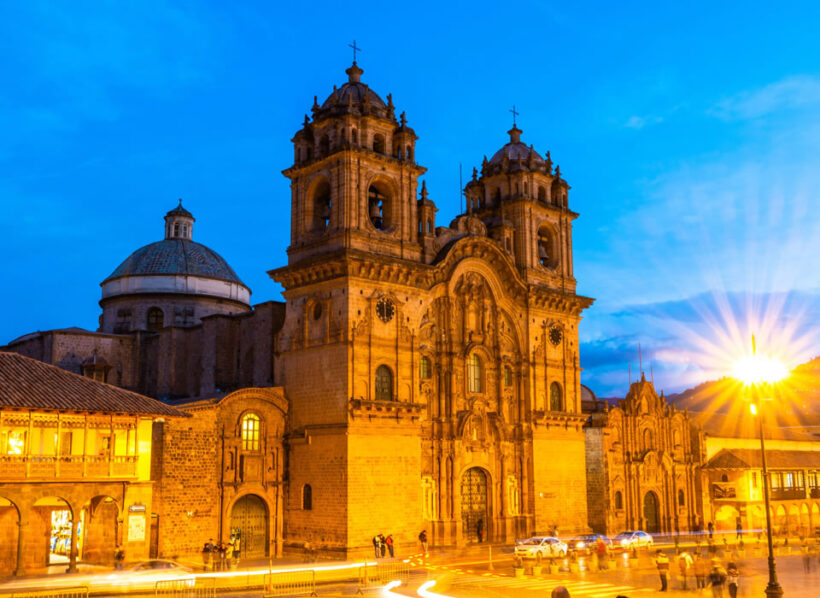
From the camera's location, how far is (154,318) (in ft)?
203

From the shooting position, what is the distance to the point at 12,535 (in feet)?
127

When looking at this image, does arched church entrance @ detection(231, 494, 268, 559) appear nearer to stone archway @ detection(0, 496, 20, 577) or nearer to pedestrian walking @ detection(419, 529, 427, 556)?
pedestrian walking @ detection(419, 529, 427, 556)

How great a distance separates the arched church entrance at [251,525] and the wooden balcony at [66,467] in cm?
662

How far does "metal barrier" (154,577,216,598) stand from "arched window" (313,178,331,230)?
77.4 feet

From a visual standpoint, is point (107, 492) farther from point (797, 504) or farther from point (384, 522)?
point (797, 504)

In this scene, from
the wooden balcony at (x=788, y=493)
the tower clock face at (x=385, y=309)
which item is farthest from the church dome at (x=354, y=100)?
the wooden balcony at (x=788, y=493)

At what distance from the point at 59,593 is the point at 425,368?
2556 centimetres

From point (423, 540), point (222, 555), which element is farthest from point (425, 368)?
point (222, 555)

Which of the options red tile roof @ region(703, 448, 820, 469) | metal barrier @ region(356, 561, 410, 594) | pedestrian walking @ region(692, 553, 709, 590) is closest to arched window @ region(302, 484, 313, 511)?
metal barrier @ region(356, 561, 410, 594)

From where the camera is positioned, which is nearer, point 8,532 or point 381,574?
point 381,574

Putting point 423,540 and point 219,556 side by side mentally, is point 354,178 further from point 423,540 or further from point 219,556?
point 219,556

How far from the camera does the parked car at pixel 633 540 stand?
47.3 metres

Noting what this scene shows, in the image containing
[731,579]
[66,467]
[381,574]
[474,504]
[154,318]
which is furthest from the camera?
[154,318]

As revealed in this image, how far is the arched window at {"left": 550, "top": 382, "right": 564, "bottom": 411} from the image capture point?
183ft
